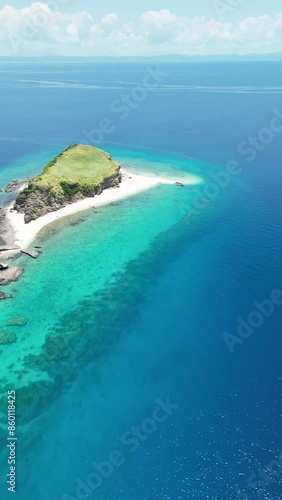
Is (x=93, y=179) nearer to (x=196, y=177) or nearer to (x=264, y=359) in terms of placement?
(x=196, y=177)

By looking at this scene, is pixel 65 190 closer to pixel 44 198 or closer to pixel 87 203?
Answer: pixel 44 198

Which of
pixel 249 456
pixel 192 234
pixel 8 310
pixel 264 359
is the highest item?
pixel 192 234

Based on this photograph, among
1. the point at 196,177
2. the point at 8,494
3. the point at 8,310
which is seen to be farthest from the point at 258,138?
the point at 8,494

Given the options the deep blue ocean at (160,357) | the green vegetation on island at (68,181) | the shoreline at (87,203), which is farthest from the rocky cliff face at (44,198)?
the deep blue ocean at (160,357)

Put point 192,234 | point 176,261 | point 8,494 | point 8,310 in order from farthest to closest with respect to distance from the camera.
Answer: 1. point 192,234
2. point 176,261
3. point 8,310
4. point 8,494

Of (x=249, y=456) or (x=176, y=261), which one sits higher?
(x=176, y=261)

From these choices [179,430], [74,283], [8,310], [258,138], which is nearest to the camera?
[179,430]

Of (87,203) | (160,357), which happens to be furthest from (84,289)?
(87,203)
